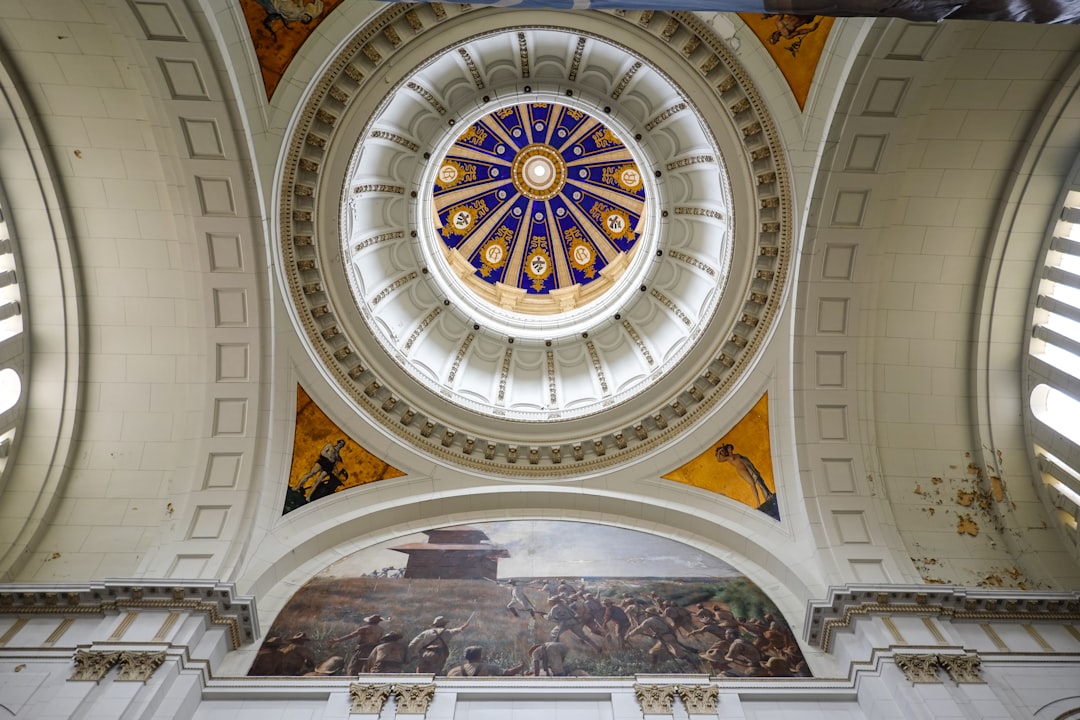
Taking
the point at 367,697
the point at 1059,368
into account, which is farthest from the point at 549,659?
the point at 1059,368

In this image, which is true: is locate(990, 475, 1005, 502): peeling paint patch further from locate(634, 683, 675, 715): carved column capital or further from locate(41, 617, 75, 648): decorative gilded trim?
locate(41, 617, 75, 648): decorative gilded trim

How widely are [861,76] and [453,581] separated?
11.2 meters

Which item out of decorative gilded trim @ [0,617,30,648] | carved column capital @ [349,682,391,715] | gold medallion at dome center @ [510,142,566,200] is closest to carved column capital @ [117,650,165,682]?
decorative gilded trim @ [0,617,30,648]

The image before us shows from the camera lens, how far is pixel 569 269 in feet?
73.3

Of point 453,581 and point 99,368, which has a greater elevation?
point 99,368

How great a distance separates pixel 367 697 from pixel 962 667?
8647 mm

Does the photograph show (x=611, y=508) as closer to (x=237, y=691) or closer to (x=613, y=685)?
(x=613, y=685)

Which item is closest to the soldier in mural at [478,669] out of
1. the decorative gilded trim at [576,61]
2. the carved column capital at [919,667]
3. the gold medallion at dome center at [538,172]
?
the carved column capital at [919,667]

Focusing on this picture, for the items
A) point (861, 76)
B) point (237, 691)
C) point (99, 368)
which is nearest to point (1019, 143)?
point (861, 76)

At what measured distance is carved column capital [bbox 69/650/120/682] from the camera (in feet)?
31.0

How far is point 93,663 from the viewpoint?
9.57 metres

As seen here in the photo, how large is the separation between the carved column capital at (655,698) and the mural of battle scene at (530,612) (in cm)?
73

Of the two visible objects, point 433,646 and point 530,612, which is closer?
point 433,646

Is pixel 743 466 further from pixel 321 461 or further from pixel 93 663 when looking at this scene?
pixel 93 663
